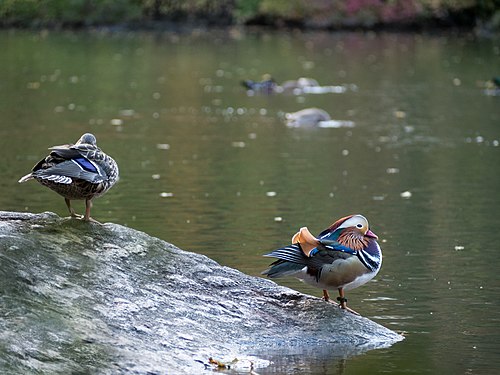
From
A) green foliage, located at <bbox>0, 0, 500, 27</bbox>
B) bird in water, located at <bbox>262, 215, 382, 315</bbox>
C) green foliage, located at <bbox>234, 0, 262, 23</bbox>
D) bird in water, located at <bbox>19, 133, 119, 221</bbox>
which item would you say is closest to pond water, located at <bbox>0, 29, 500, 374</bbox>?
bird in water, located at <bbox>262, 215, 382, 315</bbox>

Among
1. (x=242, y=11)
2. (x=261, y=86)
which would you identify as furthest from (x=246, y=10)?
(x=261, y=86)

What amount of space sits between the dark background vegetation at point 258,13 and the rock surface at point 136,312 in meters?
49.1

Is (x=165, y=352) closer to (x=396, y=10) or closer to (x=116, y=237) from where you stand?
(x=116, y=237)

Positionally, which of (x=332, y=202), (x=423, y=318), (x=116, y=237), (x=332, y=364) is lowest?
(x=332, y=202)

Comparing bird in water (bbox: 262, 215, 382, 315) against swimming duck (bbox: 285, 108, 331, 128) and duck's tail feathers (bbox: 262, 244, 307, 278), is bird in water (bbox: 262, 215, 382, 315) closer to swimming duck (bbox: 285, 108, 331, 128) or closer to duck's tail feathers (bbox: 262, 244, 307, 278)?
duck's tail feathers (bbox: 262, 244, 307, 278)

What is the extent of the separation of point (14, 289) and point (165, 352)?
101cm

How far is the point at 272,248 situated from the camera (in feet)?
43.0

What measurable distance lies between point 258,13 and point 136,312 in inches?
2095

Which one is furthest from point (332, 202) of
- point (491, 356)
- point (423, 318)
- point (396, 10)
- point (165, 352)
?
point (396, 10)

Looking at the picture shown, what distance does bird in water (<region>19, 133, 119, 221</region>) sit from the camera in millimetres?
8234

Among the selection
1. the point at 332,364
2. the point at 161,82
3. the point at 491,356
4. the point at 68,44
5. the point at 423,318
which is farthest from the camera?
the point at 68,44

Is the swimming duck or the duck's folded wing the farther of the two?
the swimming duck

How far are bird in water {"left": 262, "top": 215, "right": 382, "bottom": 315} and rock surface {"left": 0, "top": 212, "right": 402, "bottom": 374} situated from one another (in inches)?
9.6

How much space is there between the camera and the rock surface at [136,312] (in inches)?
292
